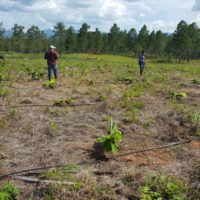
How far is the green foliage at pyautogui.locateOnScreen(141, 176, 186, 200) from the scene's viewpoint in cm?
516

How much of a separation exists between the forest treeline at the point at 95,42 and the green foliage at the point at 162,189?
77.3m

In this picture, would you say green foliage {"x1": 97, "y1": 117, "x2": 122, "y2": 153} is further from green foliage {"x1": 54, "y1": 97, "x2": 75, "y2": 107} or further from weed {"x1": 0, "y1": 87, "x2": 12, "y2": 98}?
weed {"x1": 0, "y1": 87, "x2": 12, "y2": 98}

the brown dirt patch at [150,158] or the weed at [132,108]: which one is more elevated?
the weed at [132,108]

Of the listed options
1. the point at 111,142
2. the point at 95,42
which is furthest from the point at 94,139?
the point at 95,42

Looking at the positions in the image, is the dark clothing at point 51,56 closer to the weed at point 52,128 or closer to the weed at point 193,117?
the weed at point 52,128

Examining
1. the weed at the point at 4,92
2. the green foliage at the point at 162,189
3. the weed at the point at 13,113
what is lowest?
the green foliage at the point at 162,189

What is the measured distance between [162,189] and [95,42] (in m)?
91.1

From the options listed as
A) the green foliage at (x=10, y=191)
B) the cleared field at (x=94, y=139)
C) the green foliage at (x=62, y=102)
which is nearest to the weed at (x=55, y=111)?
the cleared field at (x=94, y=139)

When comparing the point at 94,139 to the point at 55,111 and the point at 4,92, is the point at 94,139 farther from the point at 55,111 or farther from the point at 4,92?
the point at 4,92

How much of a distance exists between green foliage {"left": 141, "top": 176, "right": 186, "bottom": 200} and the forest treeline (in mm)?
77329

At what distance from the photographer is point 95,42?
3740 inches

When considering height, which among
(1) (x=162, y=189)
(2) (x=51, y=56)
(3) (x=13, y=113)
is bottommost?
(1) (x=162, y=189)

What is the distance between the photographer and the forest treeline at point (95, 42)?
89.8 m

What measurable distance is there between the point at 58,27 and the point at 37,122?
8951 cm
